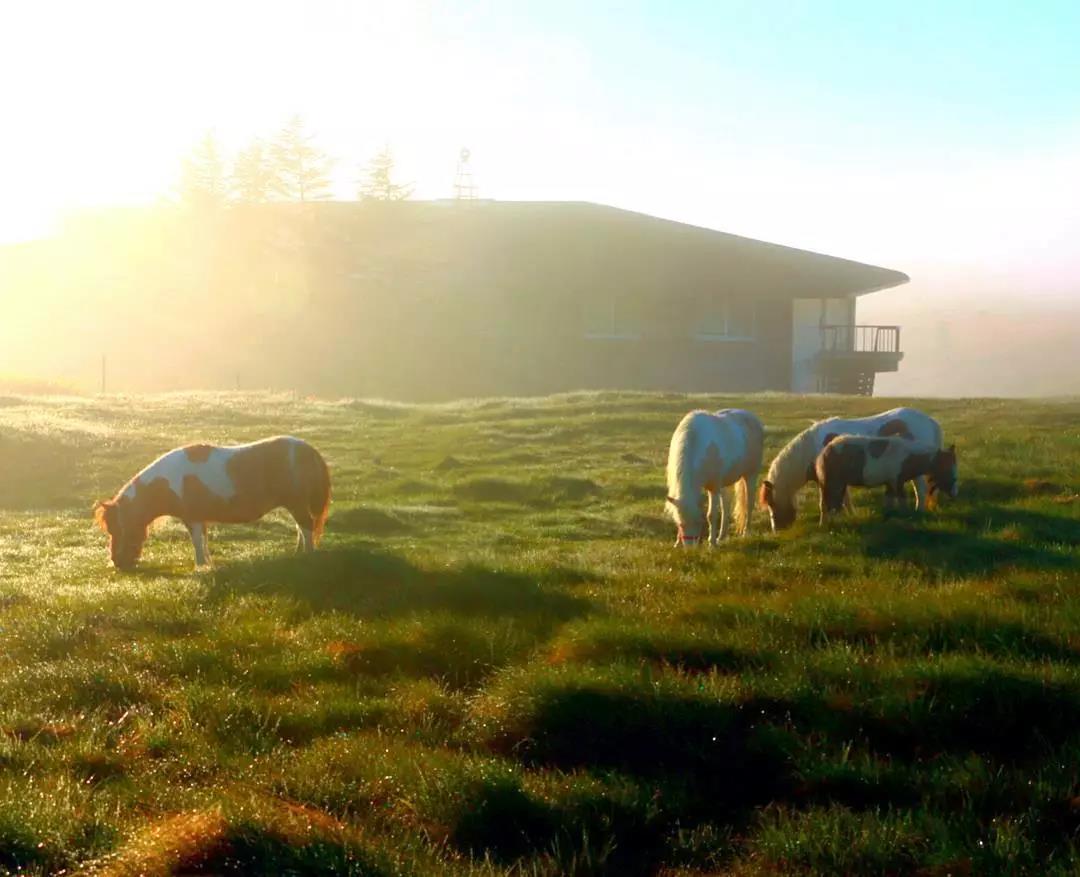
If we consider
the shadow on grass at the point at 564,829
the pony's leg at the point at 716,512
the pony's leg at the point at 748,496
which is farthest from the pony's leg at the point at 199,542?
the shadow on grass at the point at 564,829

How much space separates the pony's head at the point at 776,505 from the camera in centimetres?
1526

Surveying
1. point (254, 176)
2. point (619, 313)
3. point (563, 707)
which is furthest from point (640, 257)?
point (563, 707)

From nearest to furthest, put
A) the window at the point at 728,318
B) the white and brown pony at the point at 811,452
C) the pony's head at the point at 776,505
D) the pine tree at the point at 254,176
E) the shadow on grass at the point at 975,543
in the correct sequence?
1. the shadow on grass at the point at 975,543
2. the pony's head at the point at 776,505
3. the white and brown pony at the point at 811,452
4. the window at the point at 728,318
5. the pine tree at the point at 254,176

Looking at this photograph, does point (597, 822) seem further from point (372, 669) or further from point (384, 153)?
point (384, 153)

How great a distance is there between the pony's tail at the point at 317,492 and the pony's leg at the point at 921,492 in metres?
7.37

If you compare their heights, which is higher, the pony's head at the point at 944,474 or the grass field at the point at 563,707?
the pony's head at the point at 944,474

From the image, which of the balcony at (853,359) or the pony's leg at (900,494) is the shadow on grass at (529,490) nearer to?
the pony's leg at (900,494)

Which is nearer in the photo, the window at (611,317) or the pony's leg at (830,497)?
the pony's leg at (830,497)

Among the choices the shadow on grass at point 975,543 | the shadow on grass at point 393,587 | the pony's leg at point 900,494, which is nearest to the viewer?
the shadow on grass at point 393,587

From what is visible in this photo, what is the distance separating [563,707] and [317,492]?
301 inches

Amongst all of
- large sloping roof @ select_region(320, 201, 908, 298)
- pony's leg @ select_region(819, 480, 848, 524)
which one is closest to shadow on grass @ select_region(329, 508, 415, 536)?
pony's leg @ select_region(819, 480, 848, 524)

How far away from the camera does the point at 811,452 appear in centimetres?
1575

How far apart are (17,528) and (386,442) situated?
1111 centimetres

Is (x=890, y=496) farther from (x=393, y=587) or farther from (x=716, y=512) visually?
(x=393, y=587)
